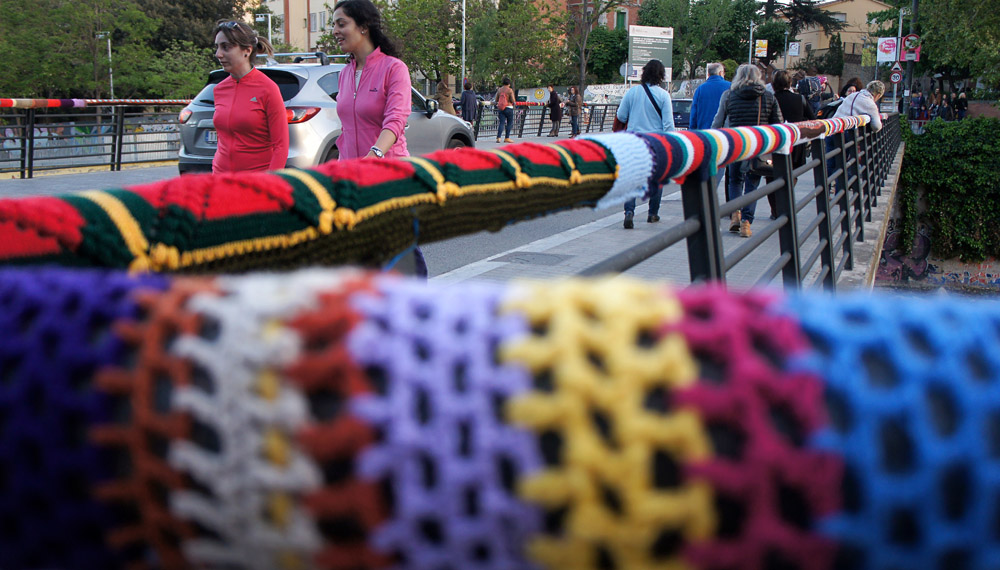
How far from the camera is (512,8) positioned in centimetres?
5581

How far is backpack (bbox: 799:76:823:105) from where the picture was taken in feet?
60.3

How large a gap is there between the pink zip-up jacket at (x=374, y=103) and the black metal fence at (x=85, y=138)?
9836mm

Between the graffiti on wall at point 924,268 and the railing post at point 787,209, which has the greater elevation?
the railing post at point 787,209

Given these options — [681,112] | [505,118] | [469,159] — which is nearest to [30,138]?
[469,159]

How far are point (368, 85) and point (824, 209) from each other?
305 centimetres

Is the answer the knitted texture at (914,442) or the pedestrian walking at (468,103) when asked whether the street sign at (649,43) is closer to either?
the pedestrian walking at (468,103)

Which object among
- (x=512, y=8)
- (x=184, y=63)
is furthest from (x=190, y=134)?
(x=512, y=8)

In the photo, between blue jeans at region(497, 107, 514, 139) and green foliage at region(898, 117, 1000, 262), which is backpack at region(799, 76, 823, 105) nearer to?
green foliage at region(898, 117, 1000, 262)

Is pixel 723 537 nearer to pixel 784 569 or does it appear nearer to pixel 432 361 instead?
pixel 784 569

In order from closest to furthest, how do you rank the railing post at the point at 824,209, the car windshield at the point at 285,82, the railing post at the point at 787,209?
the railing post at the point at 787,209 < the railing post at the point at 824,209 < the car windshield at the point at 285,82

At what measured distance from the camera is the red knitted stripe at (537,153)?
171 cm

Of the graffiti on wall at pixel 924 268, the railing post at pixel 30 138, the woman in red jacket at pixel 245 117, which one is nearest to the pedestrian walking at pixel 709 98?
the woman in red jacket at pixel 245 117

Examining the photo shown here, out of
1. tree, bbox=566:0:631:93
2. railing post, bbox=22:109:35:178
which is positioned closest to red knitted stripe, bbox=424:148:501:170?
railing post, bbox=22:109:35:178

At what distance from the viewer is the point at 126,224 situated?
1.06 meters
